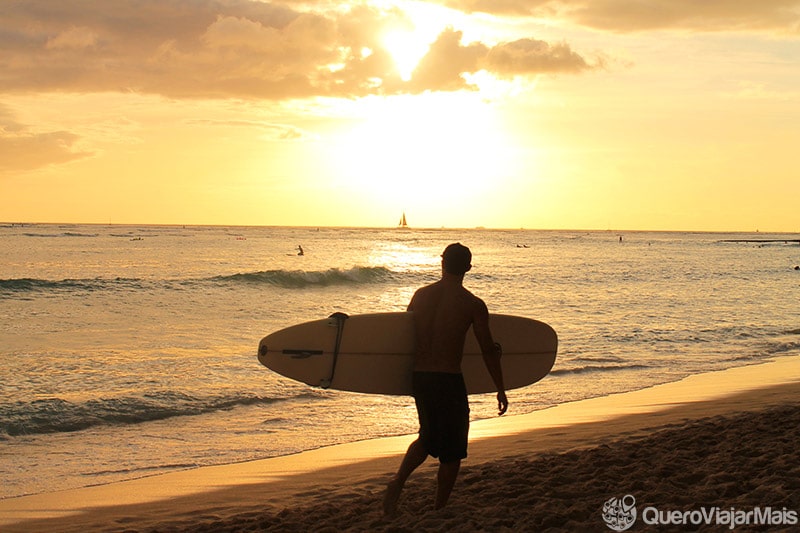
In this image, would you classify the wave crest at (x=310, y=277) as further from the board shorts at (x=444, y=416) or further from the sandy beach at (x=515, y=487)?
the board shorts at (x=444, y=416)

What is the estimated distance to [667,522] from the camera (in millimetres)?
4570

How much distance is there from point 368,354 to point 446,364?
1.18m

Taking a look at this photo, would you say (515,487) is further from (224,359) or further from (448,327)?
(224,359)

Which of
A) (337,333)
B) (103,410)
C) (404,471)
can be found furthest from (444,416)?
(103,410)

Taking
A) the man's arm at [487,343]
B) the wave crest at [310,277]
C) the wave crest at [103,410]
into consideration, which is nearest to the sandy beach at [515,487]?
the man's arm at [487,343]

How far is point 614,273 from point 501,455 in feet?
127

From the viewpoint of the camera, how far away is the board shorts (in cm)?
480

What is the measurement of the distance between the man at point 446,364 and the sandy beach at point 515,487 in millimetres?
481

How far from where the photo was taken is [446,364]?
487 cm

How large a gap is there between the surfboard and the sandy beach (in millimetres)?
818

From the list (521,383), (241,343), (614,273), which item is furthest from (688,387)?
(614,273)

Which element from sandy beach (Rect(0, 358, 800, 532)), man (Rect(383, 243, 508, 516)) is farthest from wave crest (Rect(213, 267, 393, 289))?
man (Rect(383, 243, 508, 516))

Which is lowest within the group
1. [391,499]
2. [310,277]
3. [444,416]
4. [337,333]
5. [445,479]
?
[310,277]

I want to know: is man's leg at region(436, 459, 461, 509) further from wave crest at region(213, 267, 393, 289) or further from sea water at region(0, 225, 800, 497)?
wave crest at region(213, 267, 393, 289)
